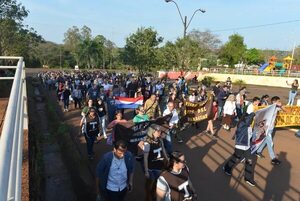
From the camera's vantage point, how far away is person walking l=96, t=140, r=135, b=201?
4.85m

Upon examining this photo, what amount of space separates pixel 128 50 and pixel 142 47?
227 cm

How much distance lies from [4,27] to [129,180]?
3264cm

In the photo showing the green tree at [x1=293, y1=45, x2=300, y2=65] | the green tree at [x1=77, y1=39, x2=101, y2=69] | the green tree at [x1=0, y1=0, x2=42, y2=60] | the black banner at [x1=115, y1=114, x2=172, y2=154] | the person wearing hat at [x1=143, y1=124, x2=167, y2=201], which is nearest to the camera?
the person wearing hat at [x1=143, y1=124, x2=167, y2=201]

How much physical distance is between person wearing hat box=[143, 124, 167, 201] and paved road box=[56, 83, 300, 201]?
134 centimetres

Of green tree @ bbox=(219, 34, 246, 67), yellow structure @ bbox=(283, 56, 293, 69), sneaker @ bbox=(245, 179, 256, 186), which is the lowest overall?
sneaker @ bbox=(245, 179, 256, 186)

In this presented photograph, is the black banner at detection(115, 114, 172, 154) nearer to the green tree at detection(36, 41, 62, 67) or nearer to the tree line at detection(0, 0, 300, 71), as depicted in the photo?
the tree line at detection(0, 0, 300, 71)

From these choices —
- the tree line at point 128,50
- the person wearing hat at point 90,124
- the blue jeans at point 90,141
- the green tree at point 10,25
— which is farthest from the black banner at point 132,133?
the green tree at point 10,25

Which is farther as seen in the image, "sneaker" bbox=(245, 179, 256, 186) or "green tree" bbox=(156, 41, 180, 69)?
"green tree" bbox=(156, 41, 180, 69)

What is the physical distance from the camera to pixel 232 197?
690cm

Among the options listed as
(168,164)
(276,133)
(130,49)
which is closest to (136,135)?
(168,164)

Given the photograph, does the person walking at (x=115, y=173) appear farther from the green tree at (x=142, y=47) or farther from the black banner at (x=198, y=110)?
the green tree at (x=142, y=47)

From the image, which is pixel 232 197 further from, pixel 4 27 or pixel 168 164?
pixel 4 27

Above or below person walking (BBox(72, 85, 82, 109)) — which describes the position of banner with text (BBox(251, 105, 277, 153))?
above

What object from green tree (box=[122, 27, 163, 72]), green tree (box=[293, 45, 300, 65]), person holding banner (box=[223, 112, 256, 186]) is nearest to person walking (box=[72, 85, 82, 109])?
person holding banner (box=[223, 112, 256, 186])
